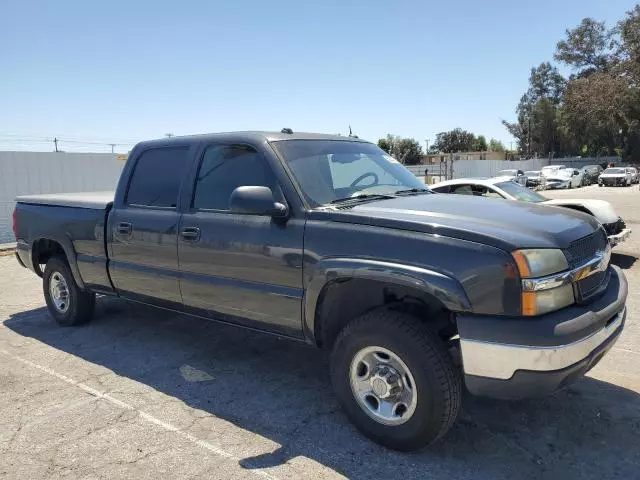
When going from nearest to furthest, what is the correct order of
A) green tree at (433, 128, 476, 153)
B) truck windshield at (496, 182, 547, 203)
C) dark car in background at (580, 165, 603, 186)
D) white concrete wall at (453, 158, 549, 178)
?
truck windshield at (496, 182, 547, 203) < dark car in background at (580, 165, 603, 186) < white concrete wall at (453, 158, 549, 178) < green tree at (433, 128, 476, 153)

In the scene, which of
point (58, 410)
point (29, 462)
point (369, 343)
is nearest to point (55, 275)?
point (58, 410)

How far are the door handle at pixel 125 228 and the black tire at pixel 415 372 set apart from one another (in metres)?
2.39

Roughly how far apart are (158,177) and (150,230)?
50 centimetres

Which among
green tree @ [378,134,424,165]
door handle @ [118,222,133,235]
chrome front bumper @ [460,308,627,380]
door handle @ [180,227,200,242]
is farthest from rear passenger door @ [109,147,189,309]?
green tree @ [378,134,424,165]

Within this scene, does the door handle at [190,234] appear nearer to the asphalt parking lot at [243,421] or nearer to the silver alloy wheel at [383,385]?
the asphalt parking lot at [243,421]

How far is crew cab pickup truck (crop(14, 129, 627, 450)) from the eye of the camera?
2.79 meters

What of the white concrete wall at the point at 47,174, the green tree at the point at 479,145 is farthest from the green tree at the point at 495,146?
the white concrete wall at the point at 47,174

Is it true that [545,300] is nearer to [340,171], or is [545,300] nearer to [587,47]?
[340,171]

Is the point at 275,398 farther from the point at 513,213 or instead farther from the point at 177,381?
the point at 513,213

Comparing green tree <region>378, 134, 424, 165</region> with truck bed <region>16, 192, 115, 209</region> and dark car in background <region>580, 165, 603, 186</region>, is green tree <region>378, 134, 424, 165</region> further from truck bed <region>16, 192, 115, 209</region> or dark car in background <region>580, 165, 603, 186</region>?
truck bed <region>16, 192, 115, 209</region>

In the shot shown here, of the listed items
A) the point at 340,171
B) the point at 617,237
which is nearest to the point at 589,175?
the point at 617,237

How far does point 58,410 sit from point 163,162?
7.05 feet

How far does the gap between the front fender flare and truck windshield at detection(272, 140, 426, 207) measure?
522 mm

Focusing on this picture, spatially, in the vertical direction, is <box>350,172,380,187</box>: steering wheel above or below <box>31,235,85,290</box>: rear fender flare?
above
